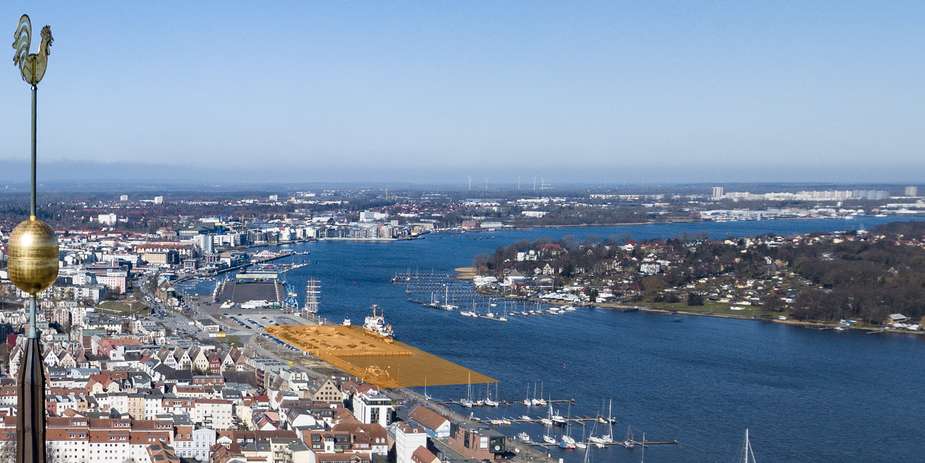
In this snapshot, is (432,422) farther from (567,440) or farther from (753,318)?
(753,318)

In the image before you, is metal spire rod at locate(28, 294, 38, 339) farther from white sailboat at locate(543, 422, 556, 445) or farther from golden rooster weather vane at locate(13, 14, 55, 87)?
white sailboat at locate(543, 422, 556, 445)

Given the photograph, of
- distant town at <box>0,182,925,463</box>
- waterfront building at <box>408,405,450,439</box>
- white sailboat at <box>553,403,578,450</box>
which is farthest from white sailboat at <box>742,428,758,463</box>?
waterfront building at <box>408,405,450,439</box>

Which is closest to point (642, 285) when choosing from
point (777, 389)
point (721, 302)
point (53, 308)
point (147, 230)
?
point (721, 302)

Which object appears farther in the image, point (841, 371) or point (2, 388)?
point (841, 371)

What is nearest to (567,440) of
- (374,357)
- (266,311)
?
(374,357)

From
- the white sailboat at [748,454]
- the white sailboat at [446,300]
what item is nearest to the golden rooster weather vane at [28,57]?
the white sailboat at [748,454]

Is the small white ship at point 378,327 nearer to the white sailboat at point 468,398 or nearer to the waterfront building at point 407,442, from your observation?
the white sailboat at point 468,398

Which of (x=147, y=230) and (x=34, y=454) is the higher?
(x=34, y=454)

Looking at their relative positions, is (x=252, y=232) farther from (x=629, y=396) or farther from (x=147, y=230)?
(x=629, y=396)
